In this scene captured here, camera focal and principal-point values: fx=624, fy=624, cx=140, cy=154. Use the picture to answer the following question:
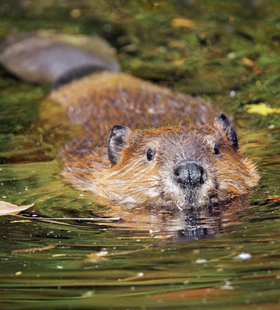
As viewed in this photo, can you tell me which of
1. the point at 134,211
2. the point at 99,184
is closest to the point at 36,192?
the point at 99,184

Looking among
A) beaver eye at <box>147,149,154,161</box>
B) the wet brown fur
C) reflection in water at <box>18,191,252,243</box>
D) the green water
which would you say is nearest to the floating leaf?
the green water

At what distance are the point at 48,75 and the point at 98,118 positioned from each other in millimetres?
2134

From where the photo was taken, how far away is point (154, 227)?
4.07m

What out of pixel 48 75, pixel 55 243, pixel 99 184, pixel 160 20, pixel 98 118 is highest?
pixel 160 20

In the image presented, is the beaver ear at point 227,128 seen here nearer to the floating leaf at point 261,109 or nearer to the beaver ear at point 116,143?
the beaver ear at point 116,143

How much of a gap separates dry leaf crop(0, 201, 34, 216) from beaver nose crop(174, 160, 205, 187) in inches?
49.5

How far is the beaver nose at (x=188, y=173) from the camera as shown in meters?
4.03

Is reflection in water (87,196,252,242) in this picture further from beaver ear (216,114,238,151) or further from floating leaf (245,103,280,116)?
floating leaf (245,103,280,116)

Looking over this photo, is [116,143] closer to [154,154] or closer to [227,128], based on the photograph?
[154,154]

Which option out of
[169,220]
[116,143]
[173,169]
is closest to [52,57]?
[116,143]

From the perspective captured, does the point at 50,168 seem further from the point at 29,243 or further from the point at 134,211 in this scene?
the point at 29,243

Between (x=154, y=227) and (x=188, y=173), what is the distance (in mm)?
419

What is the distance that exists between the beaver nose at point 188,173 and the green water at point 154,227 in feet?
0.89

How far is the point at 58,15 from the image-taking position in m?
10.4
